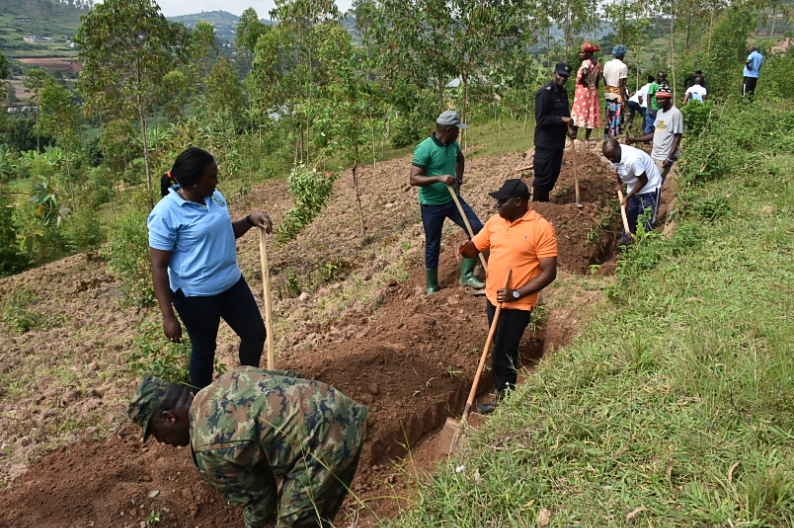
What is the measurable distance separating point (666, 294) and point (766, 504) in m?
2.23

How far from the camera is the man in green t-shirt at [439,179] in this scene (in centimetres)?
498

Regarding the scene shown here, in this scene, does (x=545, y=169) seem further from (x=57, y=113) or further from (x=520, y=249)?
(x=57, y=113)

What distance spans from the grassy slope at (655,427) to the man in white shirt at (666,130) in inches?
119

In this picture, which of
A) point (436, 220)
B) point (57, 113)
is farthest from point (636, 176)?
point (57, 113)

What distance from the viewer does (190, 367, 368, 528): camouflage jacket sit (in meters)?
2.26

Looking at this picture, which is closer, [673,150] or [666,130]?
[666,130]

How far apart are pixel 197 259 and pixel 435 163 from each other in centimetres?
245

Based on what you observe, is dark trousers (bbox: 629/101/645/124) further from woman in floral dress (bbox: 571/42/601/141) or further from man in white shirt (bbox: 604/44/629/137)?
woman in floral dress (bbox: 571/42/601/141)

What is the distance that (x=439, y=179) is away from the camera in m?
4.95

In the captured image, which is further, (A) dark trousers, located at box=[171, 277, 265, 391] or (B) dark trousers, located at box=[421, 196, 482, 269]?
(B) dark trousers, located at box=[421, 196, 482, 269]

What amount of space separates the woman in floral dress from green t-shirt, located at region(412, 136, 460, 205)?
3998 millimetres

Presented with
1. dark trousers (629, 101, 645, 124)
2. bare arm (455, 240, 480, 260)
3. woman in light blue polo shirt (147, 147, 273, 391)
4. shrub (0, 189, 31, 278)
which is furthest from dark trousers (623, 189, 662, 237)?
shrub (0, 189, 31, 278)

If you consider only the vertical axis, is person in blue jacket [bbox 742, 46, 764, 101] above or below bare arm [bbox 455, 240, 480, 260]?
above

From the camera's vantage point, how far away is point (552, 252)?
3479mm
